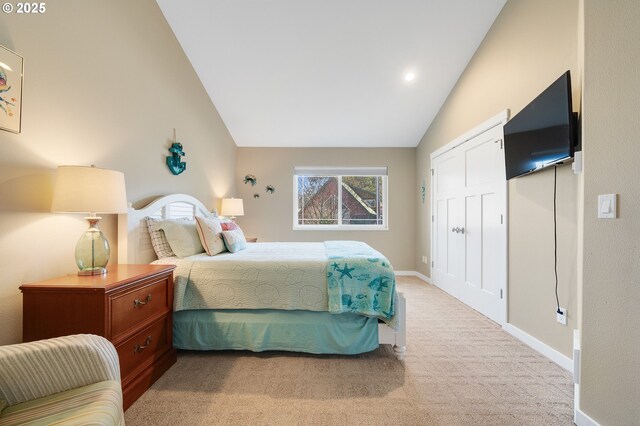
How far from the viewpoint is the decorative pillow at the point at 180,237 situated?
2.32 metres

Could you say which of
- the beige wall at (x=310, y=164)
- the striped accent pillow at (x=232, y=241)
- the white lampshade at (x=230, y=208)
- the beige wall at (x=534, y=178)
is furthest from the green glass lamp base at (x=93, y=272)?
the beige wall at (x=310, y=164)

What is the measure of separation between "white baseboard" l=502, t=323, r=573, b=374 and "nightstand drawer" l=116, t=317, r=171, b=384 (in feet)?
8.93

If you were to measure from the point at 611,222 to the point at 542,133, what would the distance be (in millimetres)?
952

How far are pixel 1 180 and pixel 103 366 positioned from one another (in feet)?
3.69

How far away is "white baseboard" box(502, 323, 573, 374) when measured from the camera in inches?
76.5

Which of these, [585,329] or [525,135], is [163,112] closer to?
[525,135]

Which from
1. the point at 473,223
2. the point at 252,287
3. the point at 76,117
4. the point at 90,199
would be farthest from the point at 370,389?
the point at 76,117

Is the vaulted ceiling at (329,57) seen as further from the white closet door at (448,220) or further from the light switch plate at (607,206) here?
the light switch plate at (607,206)

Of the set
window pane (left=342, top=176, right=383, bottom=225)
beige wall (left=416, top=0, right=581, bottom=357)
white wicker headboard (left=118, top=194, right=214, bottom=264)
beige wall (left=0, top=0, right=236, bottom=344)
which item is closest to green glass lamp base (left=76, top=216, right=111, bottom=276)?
beige wall (left=0, top=0, right=236, bottom=344)

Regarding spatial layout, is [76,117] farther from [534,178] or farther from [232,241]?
[534,178]

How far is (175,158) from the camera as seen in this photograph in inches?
114

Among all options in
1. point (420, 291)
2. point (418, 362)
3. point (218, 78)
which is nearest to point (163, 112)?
point (218, 78)

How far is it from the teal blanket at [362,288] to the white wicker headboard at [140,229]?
1.50 metres

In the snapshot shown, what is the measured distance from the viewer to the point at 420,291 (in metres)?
3.90
